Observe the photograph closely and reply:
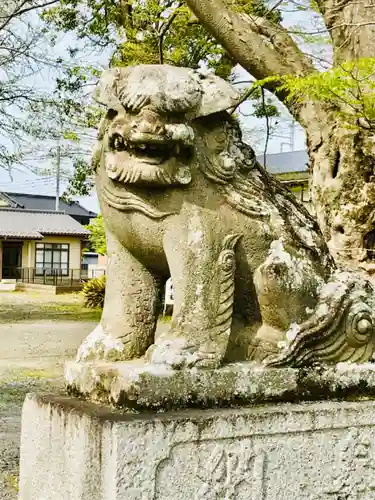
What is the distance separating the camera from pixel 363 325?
3.15 metres

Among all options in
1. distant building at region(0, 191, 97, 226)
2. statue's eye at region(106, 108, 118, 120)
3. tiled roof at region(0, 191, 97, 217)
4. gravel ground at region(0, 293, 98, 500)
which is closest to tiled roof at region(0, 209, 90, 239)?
distant building at region(0, 191, 97, 226)

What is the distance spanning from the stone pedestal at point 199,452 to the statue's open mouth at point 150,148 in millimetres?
1011

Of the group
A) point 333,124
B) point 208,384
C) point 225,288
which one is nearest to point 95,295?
point 333,124

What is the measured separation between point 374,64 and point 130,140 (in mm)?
4269

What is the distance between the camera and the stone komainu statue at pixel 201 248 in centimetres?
296

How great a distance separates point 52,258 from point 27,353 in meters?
29.9

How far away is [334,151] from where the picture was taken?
29.5 ft

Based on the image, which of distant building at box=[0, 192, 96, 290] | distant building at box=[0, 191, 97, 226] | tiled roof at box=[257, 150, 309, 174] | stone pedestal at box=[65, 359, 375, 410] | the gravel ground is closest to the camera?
stone pedestal at box=[65, 359, 375, 410]

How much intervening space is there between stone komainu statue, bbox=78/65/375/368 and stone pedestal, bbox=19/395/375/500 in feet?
0.82

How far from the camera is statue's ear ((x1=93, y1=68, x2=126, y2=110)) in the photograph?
307 cm

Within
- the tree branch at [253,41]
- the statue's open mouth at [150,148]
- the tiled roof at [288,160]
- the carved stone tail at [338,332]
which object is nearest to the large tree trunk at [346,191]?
the tree branch at [253,41]

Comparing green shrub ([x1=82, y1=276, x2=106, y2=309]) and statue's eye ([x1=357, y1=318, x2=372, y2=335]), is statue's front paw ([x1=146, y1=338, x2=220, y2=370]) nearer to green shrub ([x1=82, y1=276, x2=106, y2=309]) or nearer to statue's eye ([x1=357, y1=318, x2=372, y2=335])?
statue's eye ([x1=357, y1=318, x2=372, y2=335])

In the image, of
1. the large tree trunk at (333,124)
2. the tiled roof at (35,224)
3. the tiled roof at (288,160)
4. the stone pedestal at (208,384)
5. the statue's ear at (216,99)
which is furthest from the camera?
the tiled roof at (35,224)

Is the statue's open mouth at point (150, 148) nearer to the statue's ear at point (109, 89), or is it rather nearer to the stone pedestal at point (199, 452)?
the statue's ear at point (109, 89)
